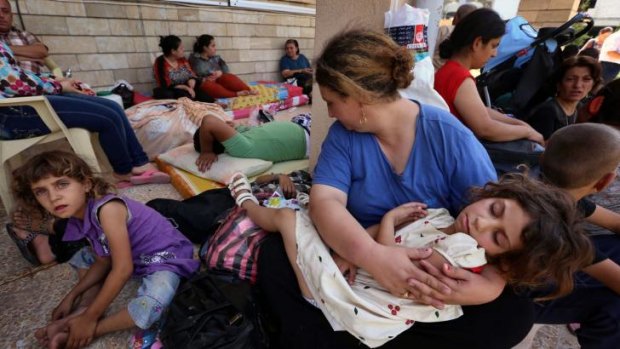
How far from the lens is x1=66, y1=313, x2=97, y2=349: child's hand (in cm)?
144

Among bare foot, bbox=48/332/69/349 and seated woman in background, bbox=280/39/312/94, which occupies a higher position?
seated woman in background, bbox=280/39/312/94

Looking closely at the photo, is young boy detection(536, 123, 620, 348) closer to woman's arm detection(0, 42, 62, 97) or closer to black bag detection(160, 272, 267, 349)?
black bag detection(160, 272, 267, 349)

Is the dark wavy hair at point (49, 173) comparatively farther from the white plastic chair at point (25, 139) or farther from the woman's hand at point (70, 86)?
the woman's hand at point (70, 86)

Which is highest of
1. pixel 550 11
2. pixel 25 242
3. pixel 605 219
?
pixel 550 11

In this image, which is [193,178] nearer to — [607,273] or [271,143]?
[271,143]

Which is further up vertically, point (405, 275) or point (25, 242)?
point (405, 275)

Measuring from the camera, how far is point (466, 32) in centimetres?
208

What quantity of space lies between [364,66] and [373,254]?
0.69 meters

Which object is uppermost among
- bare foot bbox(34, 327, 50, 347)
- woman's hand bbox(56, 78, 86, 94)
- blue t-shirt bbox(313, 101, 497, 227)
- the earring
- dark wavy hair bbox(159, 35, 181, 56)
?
dark wavy hair bbox(159, 35, 181, 56)

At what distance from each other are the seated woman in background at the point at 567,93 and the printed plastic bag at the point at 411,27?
1.59 metres

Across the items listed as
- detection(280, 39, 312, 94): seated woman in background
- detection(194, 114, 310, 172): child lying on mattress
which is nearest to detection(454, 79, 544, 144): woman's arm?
detection(194, 114, 310, 172): child lying on mattress

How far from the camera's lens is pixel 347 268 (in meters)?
1.22

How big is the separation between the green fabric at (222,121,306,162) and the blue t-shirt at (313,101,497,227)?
158cm

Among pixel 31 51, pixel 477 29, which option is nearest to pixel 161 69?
pixel 31 51
